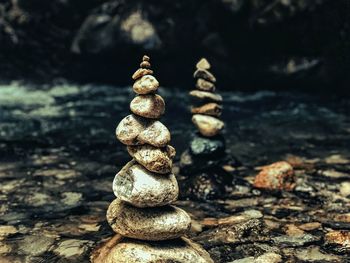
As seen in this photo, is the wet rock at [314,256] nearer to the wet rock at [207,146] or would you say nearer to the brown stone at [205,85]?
the wet rock at [207,146]

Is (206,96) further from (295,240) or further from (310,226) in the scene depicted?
(295,240)

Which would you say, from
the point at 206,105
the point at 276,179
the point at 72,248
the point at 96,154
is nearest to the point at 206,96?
the point at 206,105

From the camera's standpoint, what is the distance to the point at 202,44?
15961 mm

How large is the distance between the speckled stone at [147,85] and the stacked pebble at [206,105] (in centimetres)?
265

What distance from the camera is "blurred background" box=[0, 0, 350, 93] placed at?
14812 millimetres

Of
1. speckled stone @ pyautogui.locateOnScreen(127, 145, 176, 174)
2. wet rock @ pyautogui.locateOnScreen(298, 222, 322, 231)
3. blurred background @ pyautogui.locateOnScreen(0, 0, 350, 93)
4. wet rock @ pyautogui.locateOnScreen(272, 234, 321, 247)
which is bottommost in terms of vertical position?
wet rock @ pyautogui.locateOnScreen(272, 234, 321, 247)

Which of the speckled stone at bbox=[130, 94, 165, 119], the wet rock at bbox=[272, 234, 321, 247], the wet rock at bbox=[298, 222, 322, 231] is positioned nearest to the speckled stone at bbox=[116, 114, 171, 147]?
the speckled stone at bbox=[130, 94, 165, 119]

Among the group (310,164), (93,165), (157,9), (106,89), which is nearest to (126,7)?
(157,9)

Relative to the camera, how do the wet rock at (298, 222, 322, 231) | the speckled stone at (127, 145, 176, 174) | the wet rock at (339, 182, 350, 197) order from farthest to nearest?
the wet rock at (339, 182, 350, 197) → the wet rock at (298, 222, 322, 231) → the speckled stone at (127, 145, 176, 174)

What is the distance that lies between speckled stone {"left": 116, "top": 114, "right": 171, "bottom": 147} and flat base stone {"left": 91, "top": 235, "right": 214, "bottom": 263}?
1098mm

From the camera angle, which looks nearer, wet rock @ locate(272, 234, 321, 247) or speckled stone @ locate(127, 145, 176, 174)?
speckled stone @ locate(127, 145, 176, 174)

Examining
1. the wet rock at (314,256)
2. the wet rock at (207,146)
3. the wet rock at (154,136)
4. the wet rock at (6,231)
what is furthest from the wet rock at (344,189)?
the wet rock at (6,231)

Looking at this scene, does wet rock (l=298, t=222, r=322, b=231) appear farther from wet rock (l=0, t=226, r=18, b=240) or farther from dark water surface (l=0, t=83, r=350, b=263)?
wet rock (l=0, t=226, r=18, b=240)

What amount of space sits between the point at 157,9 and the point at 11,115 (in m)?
5.91
